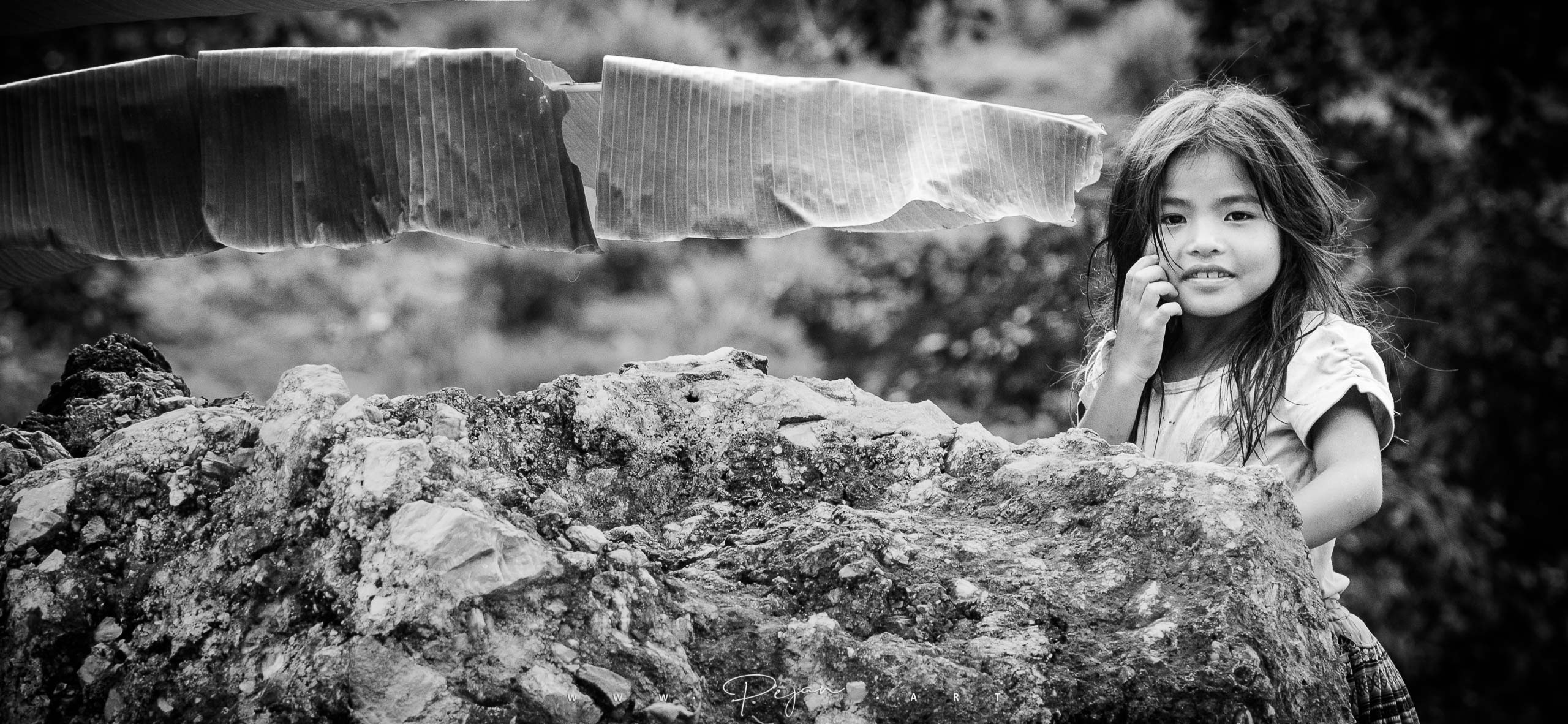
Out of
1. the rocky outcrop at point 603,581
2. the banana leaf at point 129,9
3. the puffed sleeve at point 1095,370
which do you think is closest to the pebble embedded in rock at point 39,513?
the rocky outcrop at point 603,581

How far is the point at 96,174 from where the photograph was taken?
8.45 ft

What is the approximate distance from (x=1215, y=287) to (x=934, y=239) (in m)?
4.34

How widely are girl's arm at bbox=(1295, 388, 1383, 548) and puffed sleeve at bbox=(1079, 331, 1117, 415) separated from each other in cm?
49

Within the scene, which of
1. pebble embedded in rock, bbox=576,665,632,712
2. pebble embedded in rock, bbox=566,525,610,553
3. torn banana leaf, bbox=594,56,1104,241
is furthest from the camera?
torn banana leaf, bbox=594,56,1104,241

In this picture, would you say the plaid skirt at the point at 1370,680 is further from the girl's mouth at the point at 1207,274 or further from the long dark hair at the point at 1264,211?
the girl's mouth at the point at 1207,274

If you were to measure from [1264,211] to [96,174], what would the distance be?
2.42m

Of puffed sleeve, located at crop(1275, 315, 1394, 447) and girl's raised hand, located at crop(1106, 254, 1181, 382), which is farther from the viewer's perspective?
girl's raised hand, located at crop(1106, 254, 1181, 382)

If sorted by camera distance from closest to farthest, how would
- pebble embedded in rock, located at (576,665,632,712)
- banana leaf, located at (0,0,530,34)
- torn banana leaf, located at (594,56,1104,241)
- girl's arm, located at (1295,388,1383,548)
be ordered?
1. pebble embedded in rock, located at (576,665,632,712)
2. girl's arm, located at (1295,388,1383,548)
3. torn banana leaf, located at (594,56,1104,241)
4. banana leaf, located at (0,0,530,34)

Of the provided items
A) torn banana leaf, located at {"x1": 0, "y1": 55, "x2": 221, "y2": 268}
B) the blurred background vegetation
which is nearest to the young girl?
torn banana leaf, located at {"x1": 0, "y1": 55, "x2": 221, "y2": 268}

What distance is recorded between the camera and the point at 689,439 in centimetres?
196

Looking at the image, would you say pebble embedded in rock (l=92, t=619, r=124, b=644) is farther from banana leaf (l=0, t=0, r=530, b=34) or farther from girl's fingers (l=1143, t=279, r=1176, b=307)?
girl's fingers (l=1143, t=279, r=1176, b=307)

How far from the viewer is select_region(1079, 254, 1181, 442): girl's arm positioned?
2201 mm

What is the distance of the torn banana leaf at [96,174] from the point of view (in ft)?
8.34

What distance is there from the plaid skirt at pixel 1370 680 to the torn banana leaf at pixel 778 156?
97 cm
